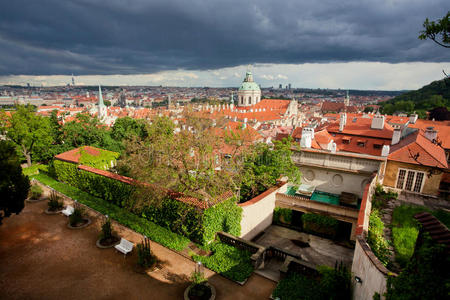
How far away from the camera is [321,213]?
17562mm

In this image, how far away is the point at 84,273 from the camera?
11.5 m

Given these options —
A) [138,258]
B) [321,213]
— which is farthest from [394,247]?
[138,258]

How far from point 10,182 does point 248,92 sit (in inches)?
4810

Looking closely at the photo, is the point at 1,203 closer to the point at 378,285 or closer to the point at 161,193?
the point at 161,193

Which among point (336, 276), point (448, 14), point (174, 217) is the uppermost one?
point (448, 14)

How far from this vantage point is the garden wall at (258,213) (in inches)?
623

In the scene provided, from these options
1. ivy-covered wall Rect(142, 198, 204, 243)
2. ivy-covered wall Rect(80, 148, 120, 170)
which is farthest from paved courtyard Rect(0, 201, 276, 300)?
ivy-covered wall Rect(80, 148, 120, 170)

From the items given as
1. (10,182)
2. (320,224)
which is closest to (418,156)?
(320,224)

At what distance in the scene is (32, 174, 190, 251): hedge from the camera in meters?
14.0

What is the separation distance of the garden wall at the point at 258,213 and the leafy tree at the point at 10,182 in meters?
12.5

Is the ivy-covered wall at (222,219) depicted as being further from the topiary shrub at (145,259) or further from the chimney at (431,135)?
the chimney at (431,135)

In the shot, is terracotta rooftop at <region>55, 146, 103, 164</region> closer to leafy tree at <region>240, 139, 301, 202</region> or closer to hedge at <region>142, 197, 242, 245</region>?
hedge at <region>142, 197, 242, 245</region>

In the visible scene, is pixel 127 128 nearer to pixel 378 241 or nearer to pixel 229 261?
pixel 229 261

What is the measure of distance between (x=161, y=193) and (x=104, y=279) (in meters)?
5.27
